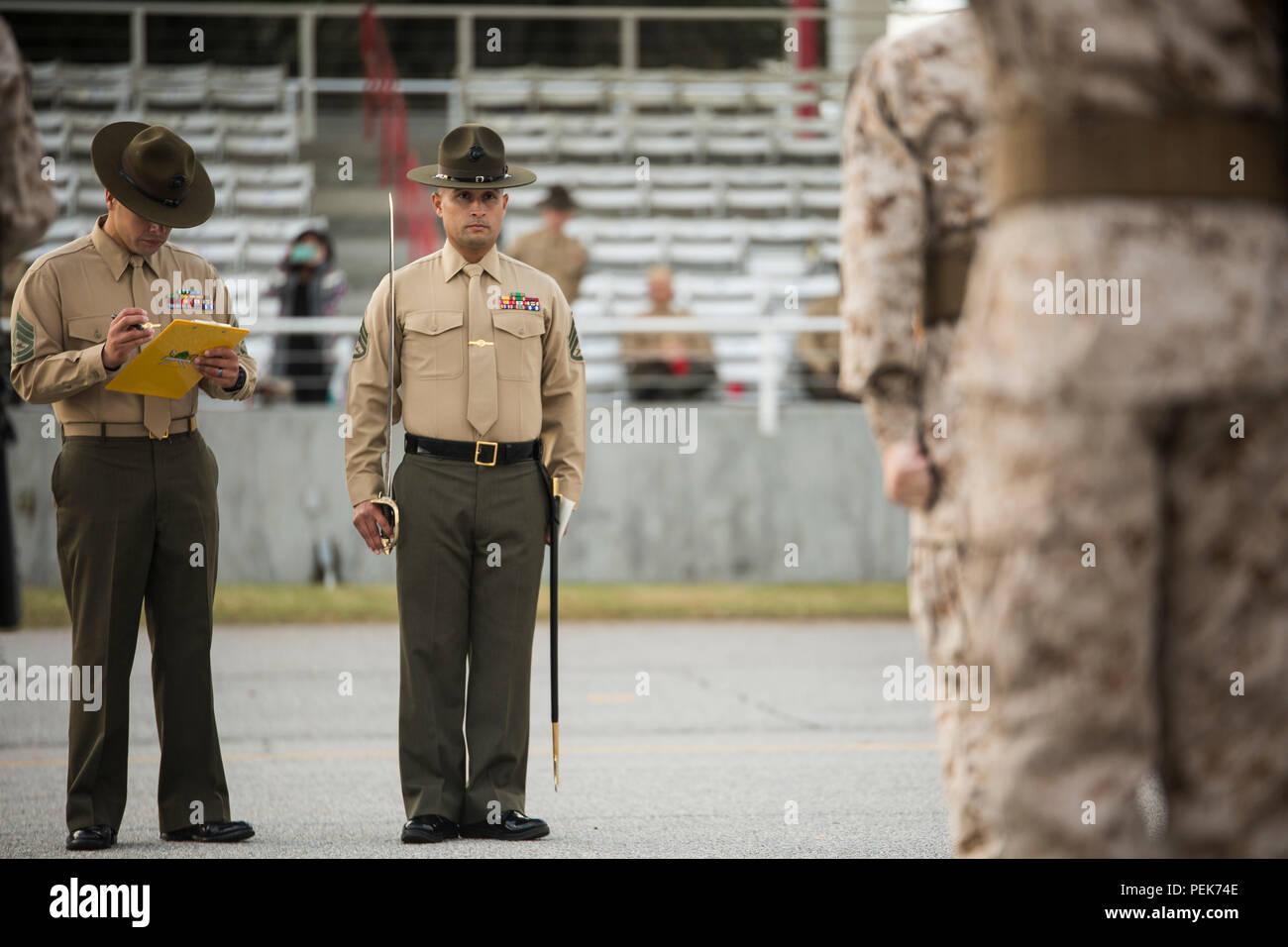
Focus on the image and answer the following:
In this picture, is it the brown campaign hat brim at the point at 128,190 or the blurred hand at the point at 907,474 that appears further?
the brown campaign hat brim at the point at 128,190

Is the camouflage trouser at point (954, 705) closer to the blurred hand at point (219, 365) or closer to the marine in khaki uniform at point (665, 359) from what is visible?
the blurred hand at point (219, 365)

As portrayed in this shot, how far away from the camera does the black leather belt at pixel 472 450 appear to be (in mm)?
5898

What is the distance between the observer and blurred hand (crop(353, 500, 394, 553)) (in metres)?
5.90

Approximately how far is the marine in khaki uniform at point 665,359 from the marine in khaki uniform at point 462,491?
856 centimetres

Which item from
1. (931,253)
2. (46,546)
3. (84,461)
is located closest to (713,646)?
(46,546)

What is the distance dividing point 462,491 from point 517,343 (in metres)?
0.53

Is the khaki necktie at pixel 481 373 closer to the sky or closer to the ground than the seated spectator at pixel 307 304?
closer to the ground

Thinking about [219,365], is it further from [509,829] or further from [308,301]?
[308,301]

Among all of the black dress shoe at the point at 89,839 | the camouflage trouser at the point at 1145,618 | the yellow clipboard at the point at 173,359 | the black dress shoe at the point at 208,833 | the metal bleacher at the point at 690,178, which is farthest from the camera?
the metal bleacher at the point at 690,178

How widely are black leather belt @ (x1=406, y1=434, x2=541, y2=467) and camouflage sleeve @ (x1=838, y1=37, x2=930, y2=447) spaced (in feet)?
7.24

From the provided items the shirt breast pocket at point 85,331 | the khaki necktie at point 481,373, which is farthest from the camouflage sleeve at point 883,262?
the shirt breast pocket at point 85,331

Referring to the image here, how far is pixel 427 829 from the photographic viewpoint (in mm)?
5789

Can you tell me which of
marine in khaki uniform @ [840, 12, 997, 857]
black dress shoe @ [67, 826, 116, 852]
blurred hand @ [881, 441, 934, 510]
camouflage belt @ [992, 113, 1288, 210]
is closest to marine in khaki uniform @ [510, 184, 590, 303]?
black dress shoe @ [67, 826, 116, 852]

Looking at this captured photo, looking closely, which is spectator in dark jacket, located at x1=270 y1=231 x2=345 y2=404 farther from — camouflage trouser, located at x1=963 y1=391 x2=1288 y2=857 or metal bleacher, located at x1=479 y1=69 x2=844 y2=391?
camouflage trouser, located at x1=963 y1=391 x2=1288 y2=857
